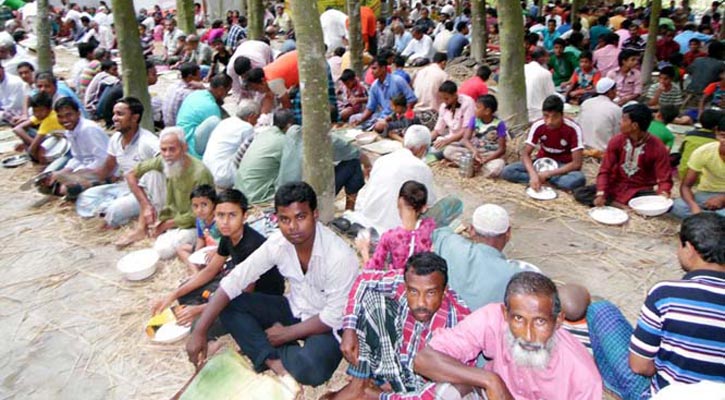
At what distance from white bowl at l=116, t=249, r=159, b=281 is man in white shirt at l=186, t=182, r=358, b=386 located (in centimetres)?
136

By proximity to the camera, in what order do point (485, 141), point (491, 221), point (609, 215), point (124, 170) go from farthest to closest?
1. point (485, 141)
2. point (124, 170)
3. point (609, 215)
4. point (491, 221)

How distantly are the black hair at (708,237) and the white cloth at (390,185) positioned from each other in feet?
6.93

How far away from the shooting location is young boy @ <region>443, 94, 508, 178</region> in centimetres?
630

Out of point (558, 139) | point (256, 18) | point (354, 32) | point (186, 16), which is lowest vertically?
point (558, 139)

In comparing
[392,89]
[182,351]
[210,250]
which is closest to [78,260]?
[210,250]

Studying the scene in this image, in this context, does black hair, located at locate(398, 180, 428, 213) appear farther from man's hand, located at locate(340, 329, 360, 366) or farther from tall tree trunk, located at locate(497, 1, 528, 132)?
tall tree trunk, located at locate(497, 1, 528, 132)

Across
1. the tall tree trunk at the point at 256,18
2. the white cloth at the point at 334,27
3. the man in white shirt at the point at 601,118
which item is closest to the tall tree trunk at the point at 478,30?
the white cloth at the point at 334,27

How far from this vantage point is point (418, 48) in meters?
13.2

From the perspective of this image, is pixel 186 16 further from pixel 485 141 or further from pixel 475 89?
pixel 485 141

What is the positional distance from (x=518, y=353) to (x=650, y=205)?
3.35 metres

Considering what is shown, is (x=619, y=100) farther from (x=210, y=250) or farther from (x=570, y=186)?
(x=210, y=250)

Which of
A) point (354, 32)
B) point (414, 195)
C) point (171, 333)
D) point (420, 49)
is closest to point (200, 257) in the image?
point (171, 333)

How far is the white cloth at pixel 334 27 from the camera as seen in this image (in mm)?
11991

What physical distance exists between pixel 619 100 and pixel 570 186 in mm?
3483
